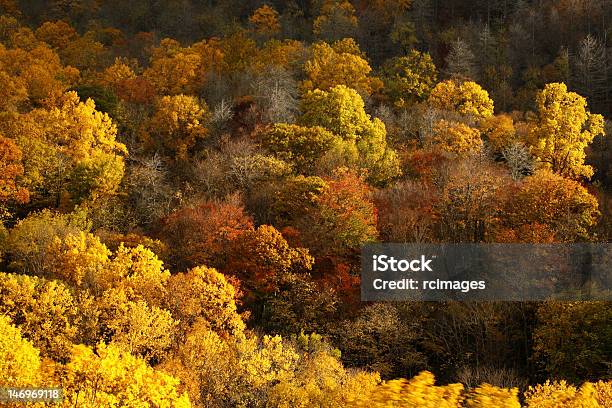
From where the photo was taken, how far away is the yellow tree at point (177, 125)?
67.5 metres

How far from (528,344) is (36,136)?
3791 centimetres

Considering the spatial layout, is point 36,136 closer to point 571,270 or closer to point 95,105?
point 95,105

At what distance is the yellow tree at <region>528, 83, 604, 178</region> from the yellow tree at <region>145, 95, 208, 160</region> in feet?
85.2

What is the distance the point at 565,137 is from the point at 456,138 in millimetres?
7650

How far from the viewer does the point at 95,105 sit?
67.8 meters

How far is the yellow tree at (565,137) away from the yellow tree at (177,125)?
25978 millimetres

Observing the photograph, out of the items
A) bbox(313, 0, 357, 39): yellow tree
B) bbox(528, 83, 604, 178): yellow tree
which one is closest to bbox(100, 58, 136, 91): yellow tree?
bbox(313, 0, 357, 39): yellow tree

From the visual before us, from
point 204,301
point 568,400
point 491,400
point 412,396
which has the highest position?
point 412,396

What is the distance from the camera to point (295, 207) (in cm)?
5284

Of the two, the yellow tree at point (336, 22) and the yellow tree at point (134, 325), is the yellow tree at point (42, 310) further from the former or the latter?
the yellow tree at point (336, 22)

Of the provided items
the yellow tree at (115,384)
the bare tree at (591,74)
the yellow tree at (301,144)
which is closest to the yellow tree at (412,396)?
the yellow tree at (115,384)

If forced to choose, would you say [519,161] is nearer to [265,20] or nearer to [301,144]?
[301,144]

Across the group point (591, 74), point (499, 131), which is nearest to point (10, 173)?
point (499, 131)

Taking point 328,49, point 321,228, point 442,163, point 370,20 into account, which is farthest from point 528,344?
point 370,20
